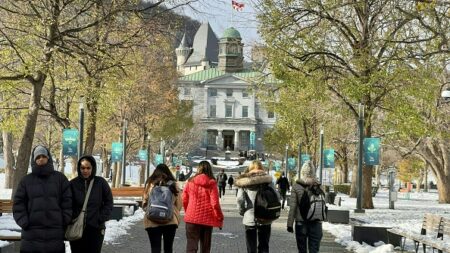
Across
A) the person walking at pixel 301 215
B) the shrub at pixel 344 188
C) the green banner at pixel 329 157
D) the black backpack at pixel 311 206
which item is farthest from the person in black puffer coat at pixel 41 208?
the shrub at pixel 344 188

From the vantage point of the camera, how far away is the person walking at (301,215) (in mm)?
11930

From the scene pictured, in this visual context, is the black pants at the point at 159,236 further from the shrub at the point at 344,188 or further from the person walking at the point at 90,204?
the shrub at the point at 344,188

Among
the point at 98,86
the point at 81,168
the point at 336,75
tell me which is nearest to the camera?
the point at 81,168

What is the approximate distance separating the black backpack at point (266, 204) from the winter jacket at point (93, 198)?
8.89 feet

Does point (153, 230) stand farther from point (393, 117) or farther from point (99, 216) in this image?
point (393, 117)

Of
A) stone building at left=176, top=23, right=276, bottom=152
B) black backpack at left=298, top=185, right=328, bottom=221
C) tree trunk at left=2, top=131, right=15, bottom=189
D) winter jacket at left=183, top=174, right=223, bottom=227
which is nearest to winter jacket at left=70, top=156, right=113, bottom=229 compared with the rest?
winter jacket at left=183, top=174, right=223, bottom=227

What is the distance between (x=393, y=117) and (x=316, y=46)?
158 inches

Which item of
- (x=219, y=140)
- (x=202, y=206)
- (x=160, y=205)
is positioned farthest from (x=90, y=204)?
(x=219, y=140)

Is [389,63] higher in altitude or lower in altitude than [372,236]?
higher

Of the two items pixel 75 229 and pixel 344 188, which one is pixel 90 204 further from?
pixel 344 188

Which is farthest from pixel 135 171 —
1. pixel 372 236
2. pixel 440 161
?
pixel 372 236

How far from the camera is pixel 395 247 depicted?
51.6 ft

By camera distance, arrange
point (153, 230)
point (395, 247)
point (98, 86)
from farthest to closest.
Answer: point (98, 86) → point (395, 247) → point (153, 230)

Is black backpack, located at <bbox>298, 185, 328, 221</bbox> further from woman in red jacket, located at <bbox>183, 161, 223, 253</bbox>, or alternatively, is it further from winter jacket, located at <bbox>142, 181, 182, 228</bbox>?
winter jacket, located at <bbox>142, 181, 182, 228</bbox>
